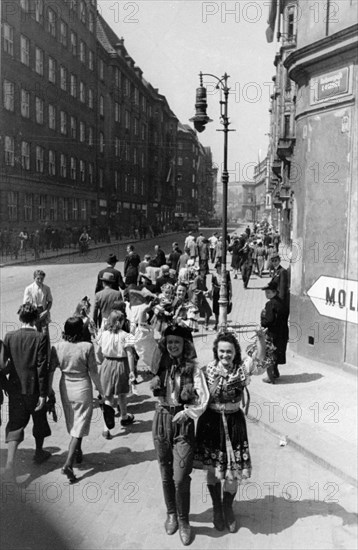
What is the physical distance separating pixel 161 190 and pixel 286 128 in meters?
43.9

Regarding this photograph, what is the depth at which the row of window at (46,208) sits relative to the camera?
34.7m

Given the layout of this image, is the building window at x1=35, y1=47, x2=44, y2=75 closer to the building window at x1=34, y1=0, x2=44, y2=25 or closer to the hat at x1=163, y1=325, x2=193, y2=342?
the building window at x1=34, y1=0, x2=44, y2=25

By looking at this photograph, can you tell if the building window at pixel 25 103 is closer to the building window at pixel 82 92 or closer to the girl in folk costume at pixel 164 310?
the building window at pixel 82 92

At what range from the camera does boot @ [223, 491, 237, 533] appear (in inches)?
184

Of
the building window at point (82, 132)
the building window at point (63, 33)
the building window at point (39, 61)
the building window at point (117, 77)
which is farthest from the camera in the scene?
the building window at point (117, 77)

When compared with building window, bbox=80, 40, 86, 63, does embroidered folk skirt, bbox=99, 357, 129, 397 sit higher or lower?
lower

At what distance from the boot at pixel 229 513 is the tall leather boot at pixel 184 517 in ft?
1.17

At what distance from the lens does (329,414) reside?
7.32 m

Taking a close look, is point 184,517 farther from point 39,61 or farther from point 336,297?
point 39,61

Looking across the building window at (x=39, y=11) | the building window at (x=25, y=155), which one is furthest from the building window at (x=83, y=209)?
the building window at (x=39, y=11)

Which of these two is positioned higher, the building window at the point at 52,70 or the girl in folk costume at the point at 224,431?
the building window at the point at 52,70

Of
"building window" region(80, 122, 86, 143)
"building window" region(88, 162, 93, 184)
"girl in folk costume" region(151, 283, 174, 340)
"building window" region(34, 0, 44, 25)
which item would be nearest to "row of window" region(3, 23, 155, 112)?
"building window" region(34, 0, 44, 25)

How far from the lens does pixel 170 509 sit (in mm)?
4676

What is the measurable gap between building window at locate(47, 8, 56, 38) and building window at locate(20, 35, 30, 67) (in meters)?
3.94
